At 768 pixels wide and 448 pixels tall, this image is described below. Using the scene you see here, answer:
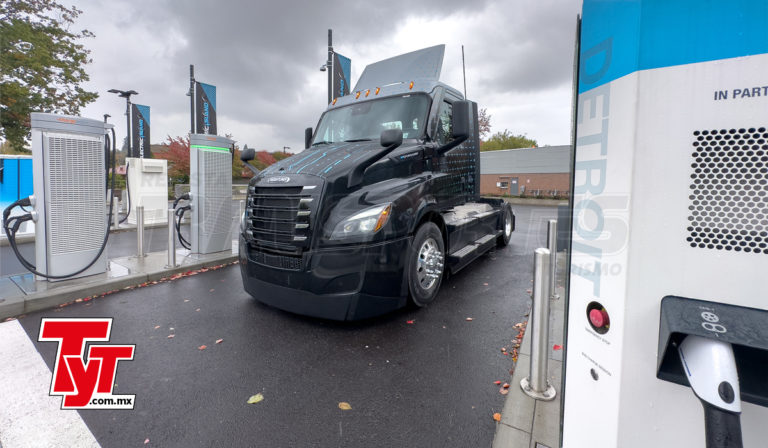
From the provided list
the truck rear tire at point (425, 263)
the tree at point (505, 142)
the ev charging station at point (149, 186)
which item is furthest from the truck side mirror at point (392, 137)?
the tree at point (505, 142)

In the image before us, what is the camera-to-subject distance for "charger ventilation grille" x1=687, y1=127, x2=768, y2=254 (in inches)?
40.7

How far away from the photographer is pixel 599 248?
51.5 inches

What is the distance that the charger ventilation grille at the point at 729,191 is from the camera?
3.39 ft

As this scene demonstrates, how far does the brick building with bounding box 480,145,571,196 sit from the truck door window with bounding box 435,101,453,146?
29427 millimetres

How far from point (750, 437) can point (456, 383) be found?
195cm

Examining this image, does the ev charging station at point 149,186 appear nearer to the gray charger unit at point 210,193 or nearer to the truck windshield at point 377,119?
the gray charger unit at point 210,193

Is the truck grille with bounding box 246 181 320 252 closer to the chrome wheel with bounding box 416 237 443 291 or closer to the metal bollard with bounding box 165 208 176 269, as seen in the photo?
the chrome wheel with bounding box 416 237 443 291

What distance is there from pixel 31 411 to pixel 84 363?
0.62 metres

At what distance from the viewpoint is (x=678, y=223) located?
1127 mm

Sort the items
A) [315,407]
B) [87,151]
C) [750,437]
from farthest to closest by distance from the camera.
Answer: [87,151] → [315,407] → [750,437]

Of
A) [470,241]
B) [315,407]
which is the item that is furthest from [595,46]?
[470,241]

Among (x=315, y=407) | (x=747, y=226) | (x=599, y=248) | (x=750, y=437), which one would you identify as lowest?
(x=315, y=407)

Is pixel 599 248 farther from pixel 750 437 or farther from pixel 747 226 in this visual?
pixel 750 437

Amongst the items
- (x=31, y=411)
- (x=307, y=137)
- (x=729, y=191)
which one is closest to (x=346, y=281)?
(x=31, y=411)
